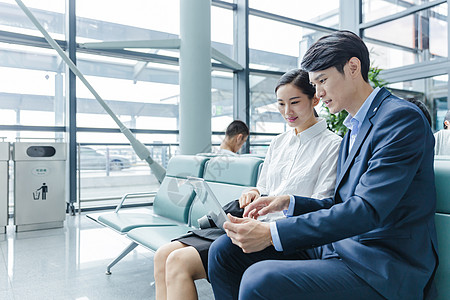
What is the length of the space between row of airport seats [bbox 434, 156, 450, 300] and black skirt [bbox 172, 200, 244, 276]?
0.76m

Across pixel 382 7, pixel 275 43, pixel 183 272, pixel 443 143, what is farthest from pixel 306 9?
pixel 183 272

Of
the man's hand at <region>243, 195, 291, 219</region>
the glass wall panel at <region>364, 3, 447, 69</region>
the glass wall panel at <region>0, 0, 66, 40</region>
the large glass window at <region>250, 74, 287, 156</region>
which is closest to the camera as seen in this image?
the man's hand at <region>243, 195, 291, 219</region>

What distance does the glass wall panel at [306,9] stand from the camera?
625cm

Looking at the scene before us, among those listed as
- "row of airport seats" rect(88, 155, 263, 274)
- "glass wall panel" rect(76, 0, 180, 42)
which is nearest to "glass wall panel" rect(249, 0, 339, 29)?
"glass wall panel" rect(76, 0, 180, 42)

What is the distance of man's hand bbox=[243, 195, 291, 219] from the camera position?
124 cm

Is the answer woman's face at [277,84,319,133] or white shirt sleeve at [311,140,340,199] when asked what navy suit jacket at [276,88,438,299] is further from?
woman's face at [277,84,319,133]

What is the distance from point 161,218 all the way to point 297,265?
6.08 ft

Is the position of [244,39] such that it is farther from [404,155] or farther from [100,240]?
[404,155]

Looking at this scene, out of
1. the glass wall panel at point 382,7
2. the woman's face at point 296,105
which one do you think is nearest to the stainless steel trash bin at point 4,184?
the woman's face at point 296,105

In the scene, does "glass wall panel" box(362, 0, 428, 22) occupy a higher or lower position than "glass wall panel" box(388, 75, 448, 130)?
higher

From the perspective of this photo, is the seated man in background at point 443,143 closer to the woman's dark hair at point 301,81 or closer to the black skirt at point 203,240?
the woman's dark hair at point 301,81

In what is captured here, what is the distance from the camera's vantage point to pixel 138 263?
9.07 ft

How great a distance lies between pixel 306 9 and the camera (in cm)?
674

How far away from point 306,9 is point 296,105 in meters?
5.94
